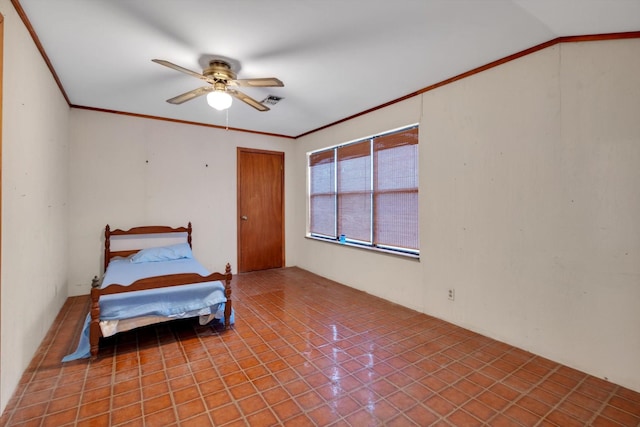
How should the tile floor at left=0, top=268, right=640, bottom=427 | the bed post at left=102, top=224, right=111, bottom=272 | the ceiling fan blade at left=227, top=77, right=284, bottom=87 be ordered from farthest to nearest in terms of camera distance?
the bed post at left=102, top=224, right=111, bottom=272 → the ceiling fan blade at left=227, top=77, right=284, bottom=87 → the tile floor at left=0, top=268, right=640, bottom=427

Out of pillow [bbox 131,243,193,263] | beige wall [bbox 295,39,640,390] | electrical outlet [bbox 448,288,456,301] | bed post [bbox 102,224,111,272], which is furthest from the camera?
bed post [bbox 102,224,111,272]

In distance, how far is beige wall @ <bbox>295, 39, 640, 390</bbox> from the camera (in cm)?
203

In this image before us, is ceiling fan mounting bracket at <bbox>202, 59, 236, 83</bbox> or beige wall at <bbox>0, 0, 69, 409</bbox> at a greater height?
ceiling fan mounting bracket at <bbox>202, 59, 236, 83</bbox>

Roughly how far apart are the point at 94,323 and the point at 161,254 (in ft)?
5.60

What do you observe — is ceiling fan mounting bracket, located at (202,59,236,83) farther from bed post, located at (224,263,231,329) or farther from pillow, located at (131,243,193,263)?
pillow, located at (131,243,193,263)

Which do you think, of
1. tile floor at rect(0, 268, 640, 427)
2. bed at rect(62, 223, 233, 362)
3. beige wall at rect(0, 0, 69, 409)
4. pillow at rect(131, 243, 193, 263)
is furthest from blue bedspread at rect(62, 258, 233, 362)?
pillow at rect(131, 243, 193, 263)

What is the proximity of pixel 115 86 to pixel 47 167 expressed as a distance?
1.11m

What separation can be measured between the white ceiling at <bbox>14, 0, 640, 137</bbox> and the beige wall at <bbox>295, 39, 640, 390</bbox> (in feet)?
1.01

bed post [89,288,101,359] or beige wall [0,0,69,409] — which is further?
bed post [89,288,101,359]

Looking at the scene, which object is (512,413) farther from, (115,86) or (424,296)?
(115,86)

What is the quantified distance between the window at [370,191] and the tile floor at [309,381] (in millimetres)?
1200

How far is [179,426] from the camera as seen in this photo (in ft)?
5.43

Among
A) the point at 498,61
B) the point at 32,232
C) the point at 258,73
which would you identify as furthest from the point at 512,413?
the point at 32,232

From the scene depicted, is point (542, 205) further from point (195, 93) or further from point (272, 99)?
point (195, 93)
